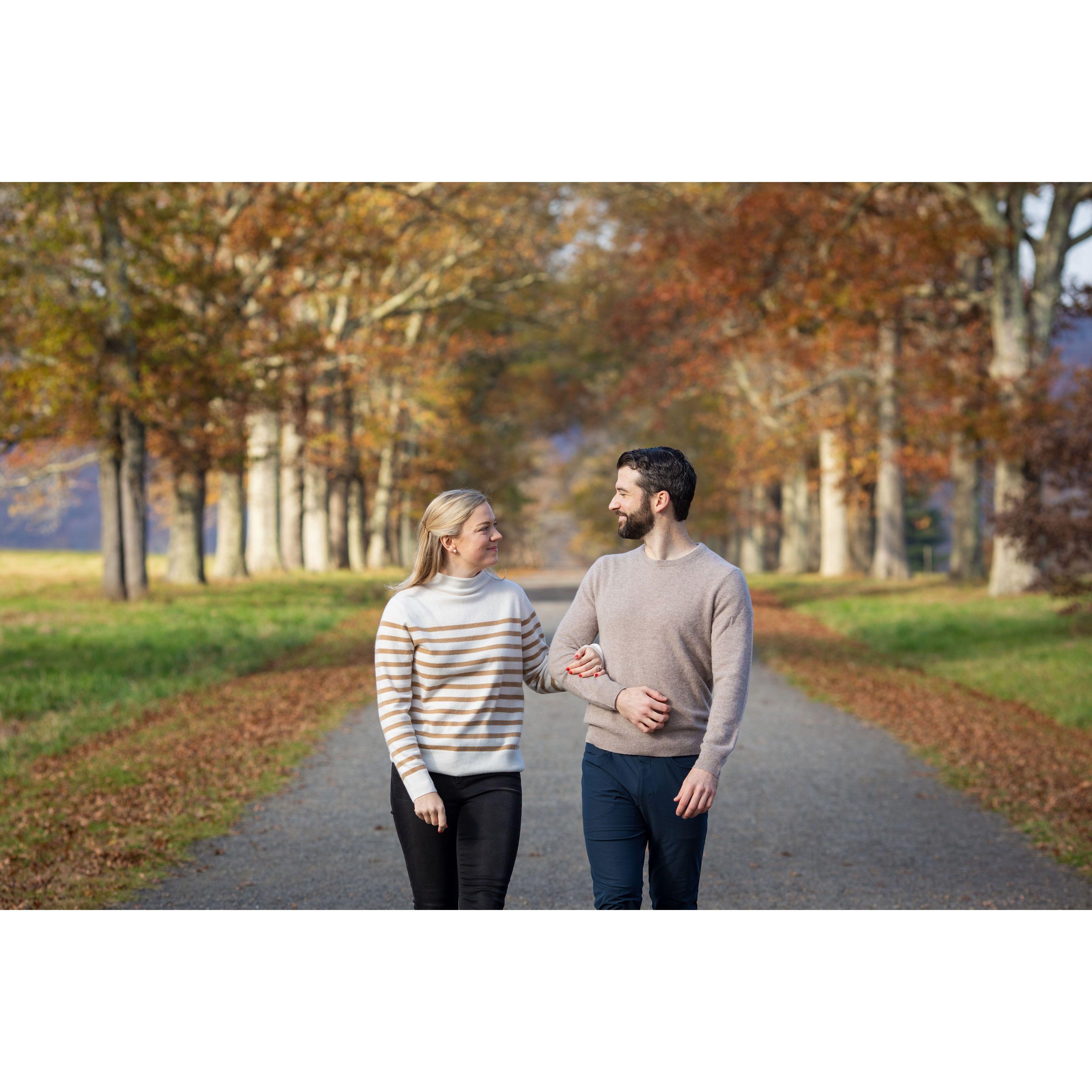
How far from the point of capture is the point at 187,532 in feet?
83.7

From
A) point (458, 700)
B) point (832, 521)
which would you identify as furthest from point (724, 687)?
point (832, 521)

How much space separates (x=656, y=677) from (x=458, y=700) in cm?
64

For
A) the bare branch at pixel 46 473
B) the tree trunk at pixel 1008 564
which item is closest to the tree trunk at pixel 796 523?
the tree trunk at pixel 1008 564

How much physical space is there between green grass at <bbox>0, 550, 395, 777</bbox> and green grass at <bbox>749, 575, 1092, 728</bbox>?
871 centimetres

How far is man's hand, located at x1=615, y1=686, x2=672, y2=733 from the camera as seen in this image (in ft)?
12.1

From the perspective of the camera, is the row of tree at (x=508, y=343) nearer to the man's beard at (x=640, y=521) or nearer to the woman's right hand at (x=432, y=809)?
the man's beard at (x=640, y=521)

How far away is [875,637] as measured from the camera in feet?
60.6

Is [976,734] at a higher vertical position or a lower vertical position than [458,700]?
lower

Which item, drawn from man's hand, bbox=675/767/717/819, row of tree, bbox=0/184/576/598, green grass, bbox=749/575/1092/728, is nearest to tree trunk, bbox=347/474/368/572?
row of tree, bbox=0/184/576/598

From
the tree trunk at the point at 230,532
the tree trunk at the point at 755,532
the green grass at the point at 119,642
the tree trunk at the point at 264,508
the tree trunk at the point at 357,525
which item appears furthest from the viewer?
the tree trunk at the point at 755,532

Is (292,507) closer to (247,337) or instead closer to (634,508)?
(247,337)

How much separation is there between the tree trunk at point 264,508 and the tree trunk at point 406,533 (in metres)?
11.0

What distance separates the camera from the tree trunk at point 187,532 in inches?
982

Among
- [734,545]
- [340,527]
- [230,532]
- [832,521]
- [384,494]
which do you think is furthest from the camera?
[734,545]
